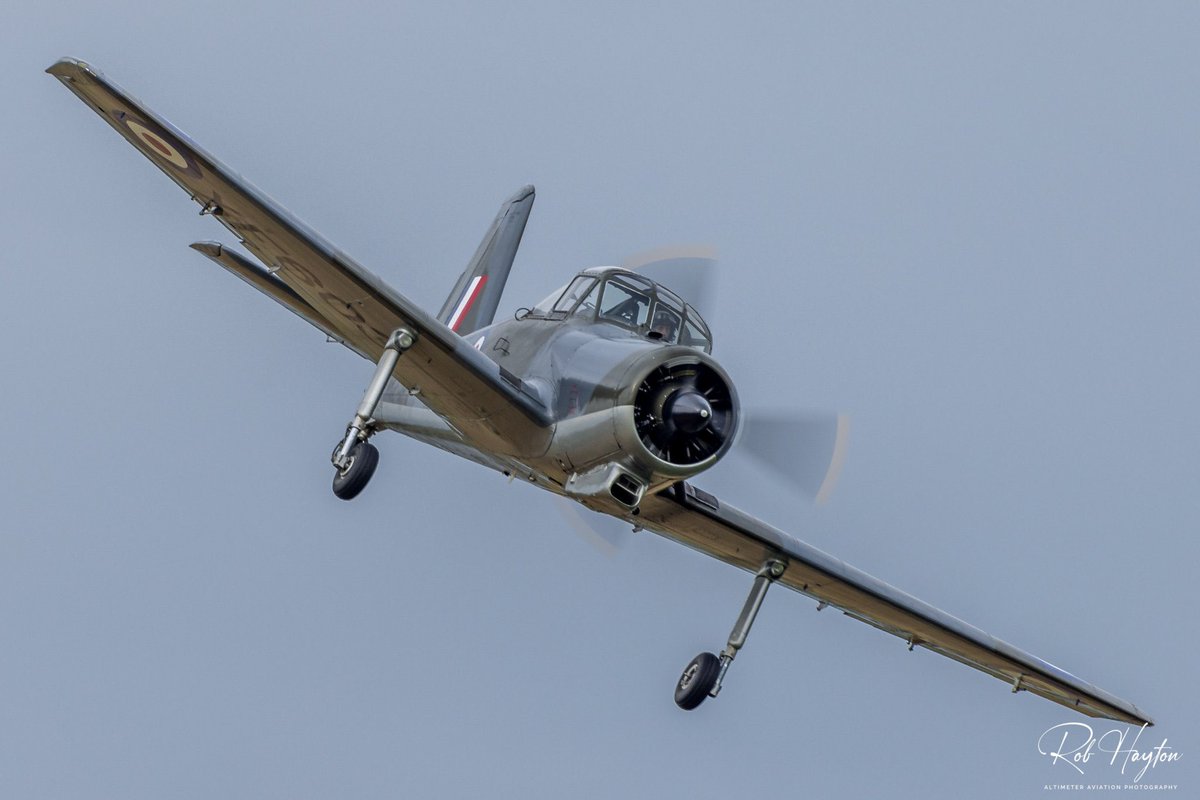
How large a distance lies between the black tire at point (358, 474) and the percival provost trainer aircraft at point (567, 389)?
1.0 inches

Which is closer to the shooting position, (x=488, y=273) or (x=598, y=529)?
(x=598, y=529)

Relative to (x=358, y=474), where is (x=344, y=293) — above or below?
above

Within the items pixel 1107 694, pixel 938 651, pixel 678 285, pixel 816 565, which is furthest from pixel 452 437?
pixel 1107 694

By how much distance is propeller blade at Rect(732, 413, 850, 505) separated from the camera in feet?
59.0

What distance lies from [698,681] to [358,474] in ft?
21.1

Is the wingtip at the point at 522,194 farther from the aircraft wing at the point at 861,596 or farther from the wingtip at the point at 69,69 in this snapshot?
the wingtip at the point at 69,69

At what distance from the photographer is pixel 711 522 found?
21.0m

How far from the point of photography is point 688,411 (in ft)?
55.7

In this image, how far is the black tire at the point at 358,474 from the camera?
23.4 m

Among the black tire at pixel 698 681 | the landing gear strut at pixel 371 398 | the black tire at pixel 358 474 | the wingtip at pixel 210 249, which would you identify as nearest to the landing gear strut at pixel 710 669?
the black tire at pixel 698 681

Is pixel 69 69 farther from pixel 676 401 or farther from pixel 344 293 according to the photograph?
pixel 676 401

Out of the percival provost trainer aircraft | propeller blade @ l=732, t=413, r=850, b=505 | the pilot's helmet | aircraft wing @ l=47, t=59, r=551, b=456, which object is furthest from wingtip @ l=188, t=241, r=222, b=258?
propeller blade @ l=732, t=413, r=850, b=505

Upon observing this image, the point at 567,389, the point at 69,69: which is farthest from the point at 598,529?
the point at 69,69

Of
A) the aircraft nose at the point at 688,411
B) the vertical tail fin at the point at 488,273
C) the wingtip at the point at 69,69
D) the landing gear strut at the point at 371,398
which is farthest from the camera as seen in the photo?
the vertical tail fin at the point at 488,273
